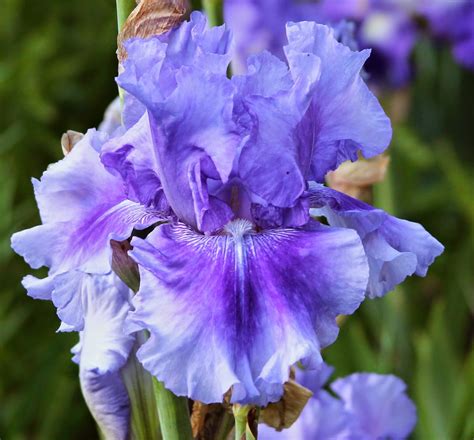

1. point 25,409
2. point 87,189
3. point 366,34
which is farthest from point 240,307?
point 366,34

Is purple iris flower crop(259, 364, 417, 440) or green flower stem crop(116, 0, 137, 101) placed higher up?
green flower stem crop(116, 0, 137, 101)

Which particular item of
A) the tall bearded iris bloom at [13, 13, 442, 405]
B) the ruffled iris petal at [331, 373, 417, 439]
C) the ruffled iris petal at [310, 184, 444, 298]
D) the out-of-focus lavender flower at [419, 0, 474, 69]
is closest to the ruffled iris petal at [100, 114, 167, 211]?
the tall bearded iris bloom at [13, 13, 442, 405]

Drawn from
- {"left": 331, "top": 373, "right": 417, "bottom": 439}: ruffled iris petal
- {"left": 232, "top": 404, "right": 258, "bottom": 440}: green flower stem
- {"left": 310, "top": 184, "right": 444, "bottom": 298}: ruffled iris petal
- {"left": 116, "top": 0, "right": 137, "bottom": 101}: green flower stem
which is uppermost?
{"left": 116, "top": 0, "right": 137, "bottom": 101}: green flower stem

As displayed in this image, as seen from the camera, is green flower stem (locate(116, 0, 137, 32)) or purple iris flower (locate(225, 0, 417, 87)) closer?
green flower stem (locate(116, 0, 137, 32))

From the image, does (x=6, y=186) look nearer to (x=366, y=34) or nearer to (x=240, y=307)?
(x=366, y=34)

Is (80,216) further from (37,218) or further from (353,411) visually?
(37,218)

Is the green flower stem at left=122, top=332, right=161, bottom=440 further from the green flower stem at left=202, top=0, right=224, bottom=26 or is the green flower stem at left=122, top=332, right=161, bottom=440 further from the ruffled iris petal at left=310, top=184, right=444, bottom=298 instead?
the green flower stem at left=202, top=0, right=224, bottom=26

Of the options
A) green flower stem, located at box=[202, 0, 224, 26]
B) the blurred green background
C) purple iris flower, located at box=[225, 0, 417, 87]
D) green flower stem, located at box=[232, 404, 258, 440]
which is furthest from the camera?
purple iris flower, located at box=[225, 0, 417, 87]
